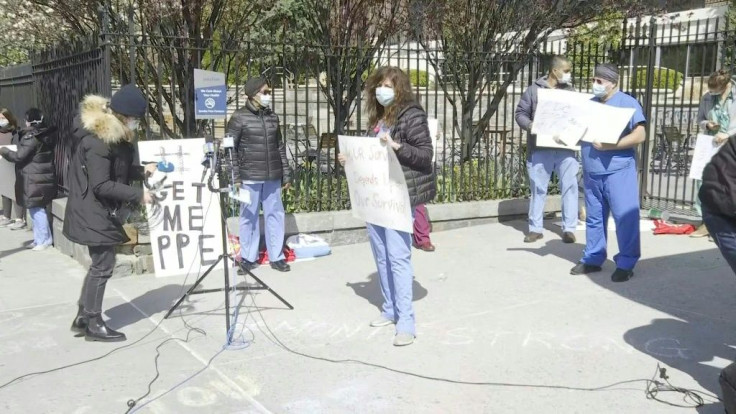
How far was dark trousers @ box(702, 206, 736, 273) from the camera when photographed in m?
3.76

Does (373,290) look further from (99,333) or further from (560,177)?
(560,177)

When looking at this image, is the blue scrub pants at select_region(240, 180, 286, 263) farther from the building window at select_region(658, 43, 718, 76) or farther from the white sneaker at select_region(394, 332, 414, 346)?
the building window at select_region(658, 43, 718, 76)

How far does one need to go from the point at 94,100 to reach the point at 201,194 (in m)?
1.15

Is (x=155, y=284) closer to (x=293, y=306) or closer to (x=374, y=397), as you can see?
(x=293, y=306)

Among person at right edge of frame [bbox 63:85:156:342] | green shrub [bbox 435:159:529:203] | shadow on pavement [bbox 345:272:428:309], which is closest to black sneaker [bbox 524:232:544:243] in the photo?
green shrub [bbox 435:159:529:203]

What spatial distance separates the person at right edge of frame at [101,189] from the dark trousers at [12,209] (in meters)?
5.68

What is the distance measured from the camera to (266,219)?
710 centimetres

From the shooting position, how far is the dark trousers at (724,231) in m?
3.76

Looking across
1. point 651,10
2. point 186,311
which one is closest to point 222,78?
point 186,311

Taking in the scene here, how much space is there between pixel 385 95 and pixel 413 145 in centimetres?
40

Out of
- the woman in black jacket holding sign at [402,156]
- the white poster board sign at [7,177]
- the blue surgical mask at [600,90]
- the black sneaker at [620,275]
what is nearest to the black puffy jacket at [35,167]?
the white poster board sign at [7,177]

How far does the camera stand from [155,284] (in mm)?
6660

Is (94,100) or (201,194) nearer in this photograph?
(94,100)

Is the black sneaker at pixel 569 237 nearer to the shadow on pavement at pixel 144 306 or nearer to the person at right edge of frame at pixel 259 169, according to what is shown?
the person at right edge of frame at pixel 259 169
